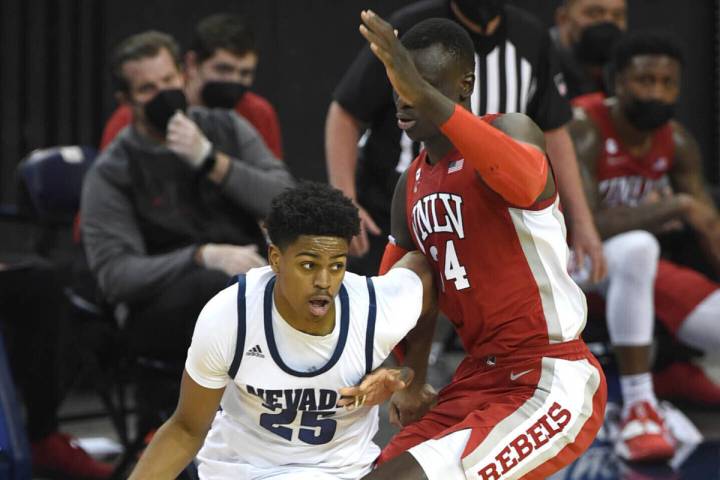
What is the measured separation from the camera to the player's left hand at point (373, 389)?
2742mm

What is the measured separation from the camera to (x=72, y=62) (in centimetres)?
650

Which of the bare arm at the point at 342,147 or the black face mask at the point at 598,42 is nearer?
the bare arm at the point at 342,147

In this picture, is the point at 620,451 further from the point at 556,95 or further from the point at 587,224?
the point at 556,95

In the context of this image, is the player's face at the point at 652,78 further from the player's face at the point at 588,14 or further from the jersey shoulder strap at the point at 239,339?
the jersey shoulder strap at the point at 239,339

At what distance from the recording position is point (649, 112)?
5.04 metres

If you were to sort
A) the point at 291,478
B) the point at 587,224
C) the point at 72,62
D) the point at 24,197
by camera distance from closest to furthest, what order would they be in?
the point at 291,478, the point at 587,224, the point at 24,197, the point at 72,62

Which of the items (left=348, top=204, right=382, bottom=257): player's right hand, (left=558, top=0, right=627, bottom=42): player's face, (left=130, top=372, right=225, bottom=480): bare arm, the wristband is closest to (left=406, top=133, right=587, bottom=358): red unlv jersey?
(left=130, top=372, right=225, bottom=480): bare arm

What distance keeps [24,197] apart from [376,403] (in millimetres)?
2672

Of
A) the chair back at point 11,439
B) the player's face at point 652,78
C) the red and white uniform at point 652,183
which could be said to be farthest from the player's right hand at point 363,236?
the player's face at point 652,78

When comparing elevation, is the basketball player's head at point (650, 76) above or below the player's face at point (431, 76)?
below

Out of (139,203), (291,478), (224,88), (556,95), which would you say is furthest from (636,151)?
(291,478)

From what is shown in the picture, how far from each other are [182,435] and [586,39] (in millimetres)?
3457

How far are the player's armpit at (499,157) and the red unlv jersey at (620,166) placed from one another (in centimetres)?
243

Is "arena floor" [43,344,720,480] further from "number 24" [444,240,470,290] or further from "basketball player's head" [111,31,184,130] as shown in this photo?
"basketball player's head" [111,31,184,130]
